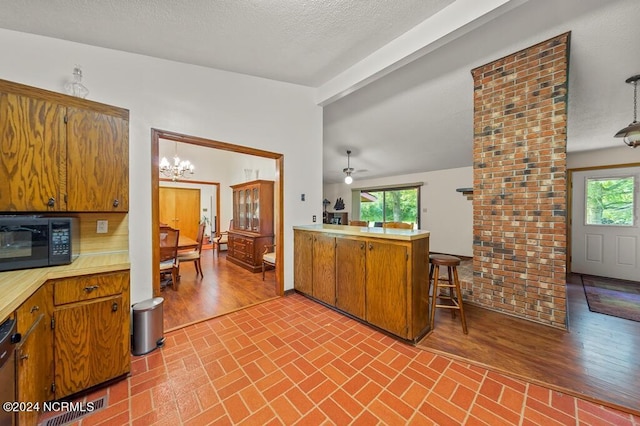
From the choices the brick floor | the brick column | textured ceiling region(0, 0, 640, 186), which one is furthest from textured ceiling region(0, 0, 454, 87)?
the brick floor

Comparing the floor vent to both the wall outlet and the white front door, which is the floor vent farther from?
the white front door

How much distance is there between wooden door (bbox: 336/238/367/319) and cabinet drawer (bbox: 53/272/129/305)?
190 cm

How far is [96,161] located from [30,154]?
314 millimetres

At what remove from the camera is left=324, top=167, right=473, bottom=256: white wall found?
5559mm

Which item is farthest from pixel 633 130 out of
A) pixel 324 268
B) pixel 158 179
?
pixel 158 179

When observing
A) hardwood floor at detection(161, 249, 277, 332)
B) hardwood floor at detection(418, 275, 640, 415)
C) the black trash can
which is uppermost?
the black trash can

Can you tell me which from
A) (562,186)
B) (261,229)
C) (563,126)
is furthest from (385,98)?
(261,229)

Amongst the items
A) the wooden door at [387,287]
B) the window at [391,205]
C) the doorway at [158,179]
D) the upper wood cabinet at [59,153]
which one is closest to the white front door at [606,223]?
the window at [391,205]

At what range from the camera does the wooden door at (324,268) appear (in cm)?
277

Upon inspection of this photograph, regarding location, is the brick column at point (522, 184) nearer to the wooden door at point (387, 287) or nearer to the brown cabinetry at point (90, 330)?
the wooden door at point (387, 287)

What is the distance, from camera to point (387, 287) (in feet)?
7.28

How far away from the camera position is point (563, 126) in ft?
7.34

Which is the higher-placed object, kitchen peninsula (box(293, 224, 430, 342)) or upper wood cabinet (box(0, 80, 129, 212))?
upper wood cabinet (box(0, 80, 129, 212))

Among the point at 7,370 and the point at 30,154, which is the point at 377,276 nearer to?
the point at 7,370
